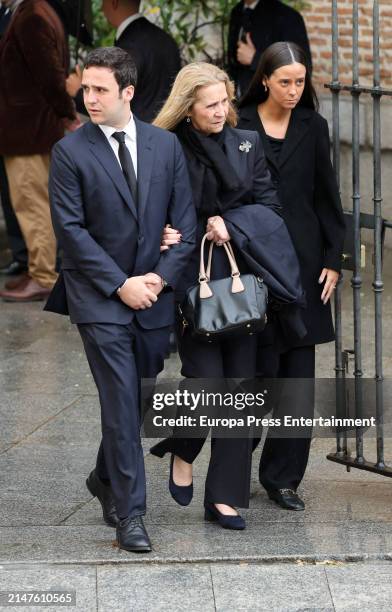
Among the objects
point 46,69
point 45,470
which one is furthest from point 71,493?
point 46,69

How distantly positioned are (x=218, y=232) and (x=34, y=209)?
4.55 meters

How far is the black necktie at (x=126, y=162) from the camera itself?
5500 mm

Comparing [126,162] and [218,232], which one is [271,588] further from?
[126,162]

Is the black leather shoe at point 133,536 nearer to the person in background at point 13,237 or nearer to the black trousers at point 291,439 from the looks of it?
the black trousers at point 291,439

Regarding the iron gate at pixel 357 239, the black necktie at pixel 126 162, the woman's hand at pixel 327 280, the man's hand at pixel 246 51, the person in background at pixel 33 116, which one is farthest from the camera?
the man's hand at pixel 246 51

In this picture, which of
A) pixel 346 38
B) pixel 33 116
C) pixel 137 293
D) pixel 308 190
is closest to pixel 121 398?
pixel 137 293

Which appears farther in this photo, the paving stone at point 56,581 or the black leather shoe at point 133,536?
the black leather shoe at point 133,536

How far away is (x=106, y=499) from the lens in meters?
5.80

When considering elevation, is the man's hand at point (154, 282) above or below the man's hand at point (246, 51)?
below

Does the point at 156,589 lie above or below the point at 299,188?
below

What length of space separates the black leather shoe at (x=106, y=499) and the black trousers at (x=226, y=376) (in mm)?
387

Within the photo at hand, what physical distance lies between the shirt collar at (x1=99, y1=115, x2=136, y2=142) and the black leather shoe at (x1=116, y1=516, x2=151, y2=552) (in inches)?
58.2

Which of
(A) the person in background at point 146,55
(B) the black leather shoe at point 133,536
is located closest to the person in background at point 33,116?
(A) the person in background at point 146,55

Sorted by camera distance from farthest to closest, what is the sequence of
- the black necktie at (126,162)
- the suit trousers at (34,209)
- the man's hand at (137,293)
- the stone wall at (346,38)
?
the stone wall at (346,38) → the suit trousers at (34,209) → the black necktie at (126,162) → the man's hand at (137,293)
